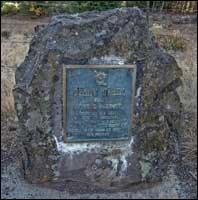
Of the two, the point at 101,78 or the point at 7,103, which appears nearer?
the point at 101,78

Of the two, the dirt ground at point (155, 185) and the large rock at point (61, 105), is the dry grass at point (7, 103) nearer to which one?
the dirt ground at point (155, 185)

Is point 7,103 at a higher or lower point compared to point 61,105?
lower

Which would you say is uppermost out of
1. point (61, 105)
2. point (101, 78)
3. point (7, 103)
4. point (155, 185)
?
point (101, 78)

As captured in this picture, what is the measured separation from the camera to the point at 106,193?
4773 mm

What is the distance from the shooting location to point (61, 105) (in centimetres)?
454

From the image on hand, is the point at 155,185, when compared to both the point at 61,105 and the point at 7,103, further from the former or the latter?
the point at 7,103

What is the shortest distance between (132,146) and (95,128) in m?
0.40

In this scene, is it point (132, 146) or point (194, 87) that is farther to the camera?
point (194, 87)

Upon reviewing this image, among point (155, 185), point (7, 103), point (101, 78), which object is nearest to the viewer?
point (101, 78)

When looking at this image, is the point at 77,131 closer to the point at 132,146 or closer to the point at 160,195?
the point at 132,146

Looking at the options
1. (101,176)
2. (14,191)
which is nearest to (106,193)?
(101,176)

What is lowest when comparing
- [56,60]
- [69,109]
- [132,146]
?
[132,146]

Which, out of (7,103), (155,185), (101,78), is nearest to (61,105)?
(101,78)

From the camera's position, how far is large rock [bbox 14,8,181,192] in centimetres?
440
